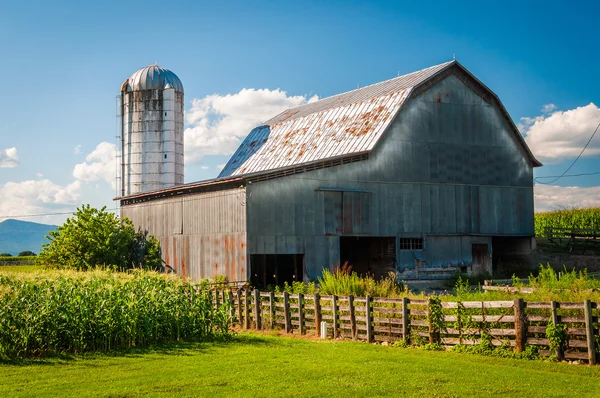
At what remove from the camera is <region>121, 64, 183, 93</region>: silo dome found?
50500 millimetres

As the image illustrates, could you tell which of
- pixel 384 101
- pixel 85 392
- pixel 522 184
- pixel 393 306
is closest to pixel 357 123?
pixel 384 101

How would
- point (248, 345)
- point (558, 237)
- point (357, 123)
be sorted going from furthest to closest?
point (558, 237) → point (357, 123) → point (248, 345)

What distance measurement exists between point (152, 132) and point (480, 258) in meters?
24.1

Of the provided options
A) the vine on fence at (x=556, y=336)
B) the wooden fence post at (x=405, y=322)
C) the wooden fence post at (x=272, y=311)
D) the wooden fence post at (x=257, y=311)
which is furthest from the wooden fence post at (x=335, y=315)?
the vine on fence at (x=556, y=336)

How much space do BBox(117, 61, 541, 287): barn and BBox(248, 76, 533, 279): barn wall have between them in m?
0.05

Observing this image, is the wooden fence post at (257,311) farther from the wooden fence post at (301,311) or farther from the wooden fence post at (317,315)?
the wooden fence post at (317,315)

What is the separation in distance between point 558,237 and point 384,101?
1571 centimetres

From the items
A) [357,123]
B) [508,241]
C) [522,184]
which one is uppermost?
[357,123]

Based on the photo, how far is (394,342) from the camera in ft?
61.2

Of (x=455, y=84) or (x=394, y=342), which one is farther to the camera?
(x=455, y=84)

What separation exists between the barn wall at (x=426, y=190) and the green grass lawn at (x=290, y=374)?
1422 cm

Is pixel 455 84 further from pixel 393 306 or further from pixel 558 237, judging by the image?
pixel 393 306

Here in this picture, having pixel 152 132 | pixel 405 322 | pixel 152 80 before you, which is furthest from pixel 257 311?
pixel 152 80

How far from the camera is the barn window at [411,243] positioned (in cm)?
3481
